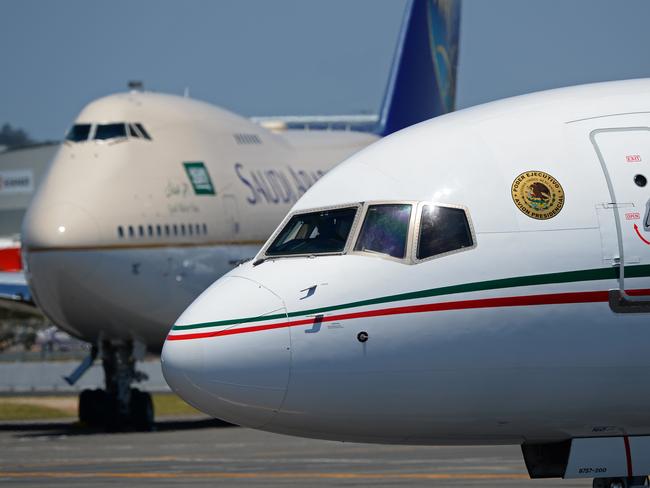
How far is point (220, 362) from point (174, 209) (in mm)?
19366

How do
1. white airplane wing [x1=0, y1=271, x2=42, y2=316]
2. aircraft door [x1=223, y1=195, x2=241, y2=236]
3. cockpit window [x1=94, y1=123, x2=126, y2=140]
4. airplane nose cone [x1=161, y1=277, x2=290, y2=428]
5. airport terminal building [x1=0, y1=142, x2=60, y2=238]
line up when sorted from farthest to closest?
airport terminal building [x1=0, y1=142, x2=60, y2=238] → white airplane wing [x1=0, y1=271, x2=42, y2=316] → aircraft door [x1=223, y1=195, x2=241, y2=236] → cockpit window [x1=94, y1=123, x2=126, y2=140] → airplane nose cone [x1=161, y1=277, x2=290, y2=428]

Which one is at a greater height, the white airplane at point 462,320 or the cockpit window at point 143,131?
the cockpit window at point 143,131

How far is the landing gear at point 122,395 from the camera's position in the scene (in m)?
31.2

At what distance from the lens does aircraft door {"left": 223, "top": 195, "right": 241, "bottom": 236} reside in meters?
32.4

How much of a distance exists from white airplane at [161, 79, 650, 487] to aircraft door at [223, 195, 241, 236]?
1952 centimetres

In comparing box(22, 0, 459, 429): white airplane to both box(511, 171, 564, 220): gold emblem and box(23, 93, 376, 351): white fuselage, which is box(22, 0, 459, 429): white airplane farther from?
box(511, 171, 564, 220): gold emblem

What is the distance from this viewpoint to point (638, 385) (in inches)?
490

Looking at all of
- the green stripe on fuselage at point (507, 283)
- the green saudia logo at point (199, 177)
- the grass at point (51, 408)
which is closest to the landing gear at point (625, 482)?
the green stripe on fuselage at point (507, 283)

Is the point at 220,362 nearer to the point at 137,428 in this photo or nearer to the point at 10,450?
the point at 10,450

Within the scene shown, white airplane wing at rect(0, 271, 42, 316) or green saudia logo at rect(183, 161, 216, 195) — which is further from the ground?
green saudia logo at rect(183, 161, 216, 195)

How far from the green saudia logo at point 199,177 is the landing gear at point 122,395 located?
10.8 feet

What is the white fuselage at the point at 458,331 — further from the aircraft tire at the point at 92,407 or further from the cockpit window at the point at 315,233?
the aircraft tire at the point at 92,407

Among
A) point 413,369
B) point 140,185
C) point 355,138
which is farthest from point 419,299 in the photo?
point 355,138

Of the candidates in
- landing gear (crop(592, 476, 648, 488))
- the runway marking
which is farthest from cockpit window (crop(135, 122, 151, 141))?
landing gear (crop(592, 476, 648, 488))
